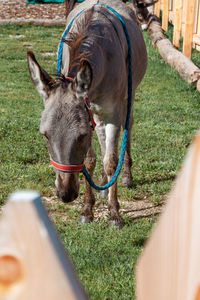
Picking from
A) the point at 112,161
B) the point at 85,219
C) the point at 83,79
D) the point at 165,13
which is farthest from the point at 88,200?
the point at 165,13

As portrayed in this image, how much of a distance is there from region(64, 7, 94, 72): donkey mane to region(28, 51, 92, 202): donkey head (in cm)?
26

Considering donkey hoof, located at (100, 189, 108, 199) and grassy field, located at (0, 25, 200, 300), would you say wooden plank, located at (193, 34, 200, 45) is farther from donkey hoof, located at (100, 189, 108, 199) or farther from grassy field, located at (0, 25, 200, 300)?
donkey hoof, located at (100, 189, 108, 199)

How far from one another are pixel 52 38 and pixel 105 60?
11.0 metres

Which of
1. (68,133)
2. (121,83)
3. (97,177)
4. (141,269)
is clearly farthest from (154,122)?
(141,269)

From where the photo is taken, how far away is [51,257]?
82 centimetres

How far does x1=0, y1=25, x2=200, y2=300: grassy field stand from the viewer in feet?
11.0

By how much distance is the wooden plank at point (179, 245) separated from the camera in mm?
801

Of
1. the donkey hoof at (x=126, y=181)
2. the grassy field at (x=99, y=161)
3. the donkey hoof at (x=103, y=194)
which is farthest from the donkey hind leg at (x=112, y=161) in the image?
the donkey hoof at (x=126, y=181)

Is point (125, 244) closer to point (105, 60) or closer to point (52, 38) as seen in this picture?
point (105, 60)

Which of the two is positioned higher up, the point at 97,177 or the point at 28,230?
the point at 28,230

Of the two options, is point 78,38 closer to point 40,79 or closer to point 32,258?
point 40,79

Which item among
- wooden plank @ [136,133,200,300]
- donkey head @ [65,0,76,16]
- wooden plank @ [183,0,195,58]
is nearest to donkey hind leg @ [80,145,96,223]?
donkey head @ [65,0,76,16]

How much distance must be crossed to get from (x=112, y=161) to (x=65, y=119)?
3.75ft

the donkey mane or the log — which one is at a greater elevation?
the donkey mane
